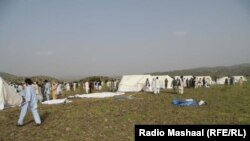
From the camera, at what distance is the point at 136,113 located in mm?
17891

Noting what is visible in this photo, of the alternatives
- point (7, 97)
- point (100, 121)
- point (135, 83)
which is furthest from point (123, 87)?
point (100, 121)

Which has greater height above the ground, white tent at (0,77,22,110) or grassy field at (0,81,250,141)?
white tent at (0,77,22,110)

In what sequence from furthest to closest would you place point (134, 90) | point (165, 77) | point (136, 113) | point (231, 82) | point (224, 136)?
point (231, 82)
point (165, 77)
point (134, 90)
point (136, 113)
point (224, 136)

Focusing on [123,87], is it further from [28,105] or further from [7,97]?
[28,105]

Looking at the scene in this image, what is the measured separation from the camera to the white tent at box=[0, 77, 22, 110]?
75.8ft

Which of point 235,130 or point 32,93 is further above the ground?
point 32,93

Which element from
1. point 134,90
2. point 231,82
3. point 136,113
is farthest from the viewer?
point 231,82

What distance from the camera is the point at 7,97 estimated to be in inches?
939

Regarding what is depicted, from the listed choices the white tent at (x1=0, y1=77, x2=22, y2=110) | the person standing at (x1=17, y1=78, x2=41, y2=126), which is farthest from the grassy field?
the white tent at (x1=0, y1=77, x2=22, y2=110)

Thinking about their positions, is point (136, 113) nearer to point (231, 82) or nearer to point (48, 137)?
point (48, 137)

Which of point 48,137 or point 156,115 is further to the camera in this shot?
point 156,115

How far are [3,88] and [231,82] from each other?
156 ft

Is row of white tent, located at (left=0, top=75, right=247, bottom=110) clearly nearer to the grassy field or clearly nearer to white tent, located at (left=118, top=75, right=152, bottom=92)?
white tent, located at (left=118, top=75, right=152, bottom=92)

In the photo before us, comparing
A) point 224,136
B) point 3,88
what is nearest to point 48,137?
point 224,136
